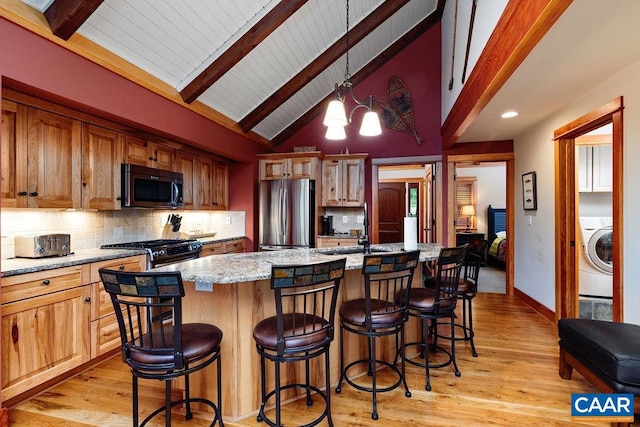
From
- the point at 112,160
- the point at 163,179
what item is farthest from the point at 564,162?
the point at 112,160

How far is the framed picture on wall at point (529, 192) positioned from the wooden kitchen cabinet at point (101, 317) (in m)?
4.52

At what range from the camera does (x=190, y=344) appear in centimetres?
165

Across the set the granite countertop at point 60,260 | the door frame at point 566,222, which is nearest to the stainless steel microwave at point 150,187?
the granite countertop at point 60,260

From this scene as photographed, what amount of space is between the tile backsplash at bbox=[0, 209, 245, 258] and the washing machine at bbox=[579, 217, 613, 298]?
5047 mm

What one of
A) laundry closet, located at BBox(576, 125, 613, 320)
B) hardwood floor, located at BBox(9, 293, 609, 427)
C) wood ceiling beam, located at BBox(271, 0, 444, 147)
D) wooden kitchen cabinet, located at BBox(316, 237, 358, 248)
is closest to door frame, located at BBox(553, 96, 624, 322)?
laundry closet, located at BBox(576, 125, 613, 320)

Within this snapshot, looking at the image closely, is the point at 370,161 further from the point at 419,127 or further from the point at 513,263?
the point at 513,263

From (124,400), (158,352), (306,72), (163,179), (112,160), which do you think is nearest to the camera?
(158,352)

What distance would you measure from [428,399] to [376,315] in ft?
2.37

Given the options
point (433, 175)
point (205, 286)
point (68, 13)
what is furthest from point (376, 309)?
point (433, 175)

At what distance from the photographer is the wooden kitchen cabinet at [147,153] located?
10.7 ft

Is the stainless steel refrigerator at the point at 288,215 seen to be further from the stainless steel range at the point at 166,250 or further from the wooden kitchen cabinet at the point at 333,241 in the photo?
the stainless steel range at the point at 166,250

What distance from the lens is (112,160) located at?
3.10 metres

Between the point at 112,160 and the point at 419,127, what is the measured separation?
4068mm

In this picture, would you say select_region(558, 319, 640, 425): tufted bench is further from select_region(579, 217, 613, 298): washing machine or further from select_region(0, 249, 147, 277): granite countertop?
select_region(0, 249, 147, 277): granite countertop
